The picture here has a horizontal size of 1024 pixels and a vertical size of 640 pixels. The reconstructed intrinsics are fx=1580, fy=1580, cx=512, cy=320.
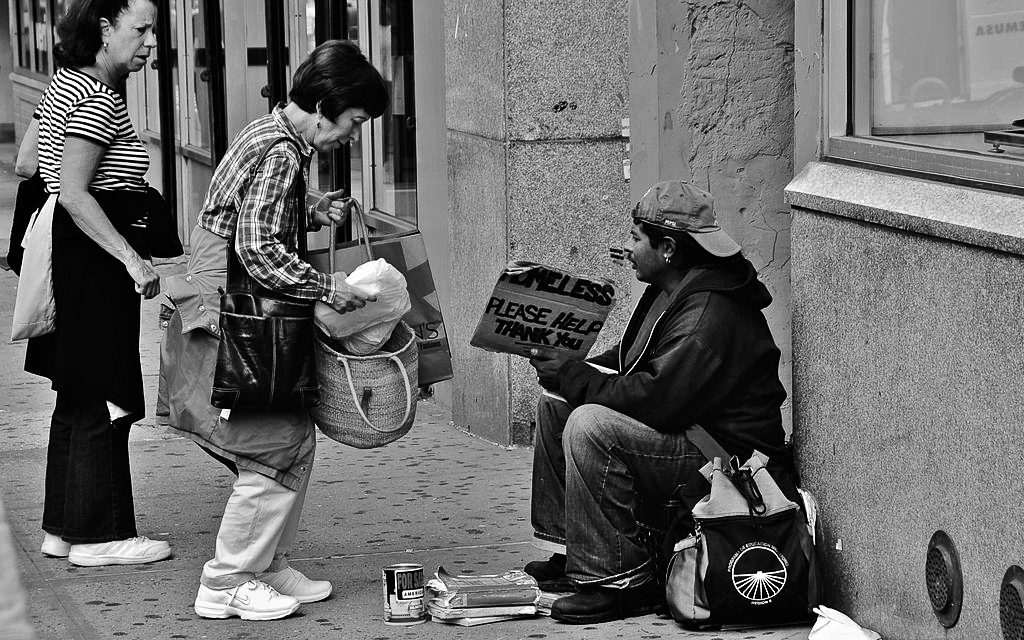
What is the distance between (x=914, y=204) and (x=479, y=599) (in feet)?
5.51

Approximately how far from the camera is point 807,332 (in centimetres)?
448

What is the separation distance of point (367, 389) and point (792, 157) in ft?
6.51

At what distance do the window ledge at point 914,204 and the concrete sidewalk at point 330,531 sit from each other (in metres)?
1.18

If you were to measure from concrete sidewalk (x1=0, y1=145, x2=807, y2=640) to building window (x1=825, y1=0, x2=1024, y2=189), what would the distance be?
1.36 m

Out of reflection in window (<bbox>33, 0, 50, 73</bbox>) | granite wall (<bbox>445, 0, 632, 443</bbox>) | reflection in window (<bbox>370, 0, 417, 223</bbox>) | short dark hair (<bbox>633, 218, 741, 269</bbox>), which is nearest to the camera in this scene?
short dark hair (<bbox>633, 218, 741, 269</bbox>)

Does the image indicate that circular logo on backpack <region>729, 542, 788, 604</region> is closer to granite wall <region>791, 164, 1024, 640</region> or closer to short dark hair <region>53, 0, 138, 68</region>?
granite wall <region>791, 164, 1024, 640</region>

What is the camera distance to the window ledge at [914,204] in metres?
3.55

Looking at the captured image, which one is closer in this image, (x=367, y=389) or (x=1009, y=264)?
(x=1009, y=264)

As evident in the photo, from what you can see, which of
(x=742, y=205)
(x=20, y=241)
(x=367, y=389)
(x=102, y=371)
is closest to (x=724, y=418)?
(x=367, y=389)

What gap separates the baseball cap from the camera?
4434mm

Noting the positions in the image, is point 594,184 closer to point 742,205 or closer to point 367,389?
point 742,205

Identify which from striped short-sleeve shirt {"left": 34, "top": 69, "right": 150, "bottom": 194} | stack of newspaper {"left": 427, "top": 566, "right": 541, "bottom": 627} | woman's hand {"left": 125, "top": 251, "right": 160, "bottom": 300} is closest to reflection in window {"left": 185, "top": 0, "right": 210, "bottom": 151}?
striped short-sleeve shirt {"left": 34, "top": 69, "right": 150, "bottom": 194}

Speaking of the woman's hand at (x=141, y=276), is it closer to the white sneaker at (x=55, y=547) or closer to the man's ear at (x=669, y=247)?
the white sneaker at (x=55, y=547)

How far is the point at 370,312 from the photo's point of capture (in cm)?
446
